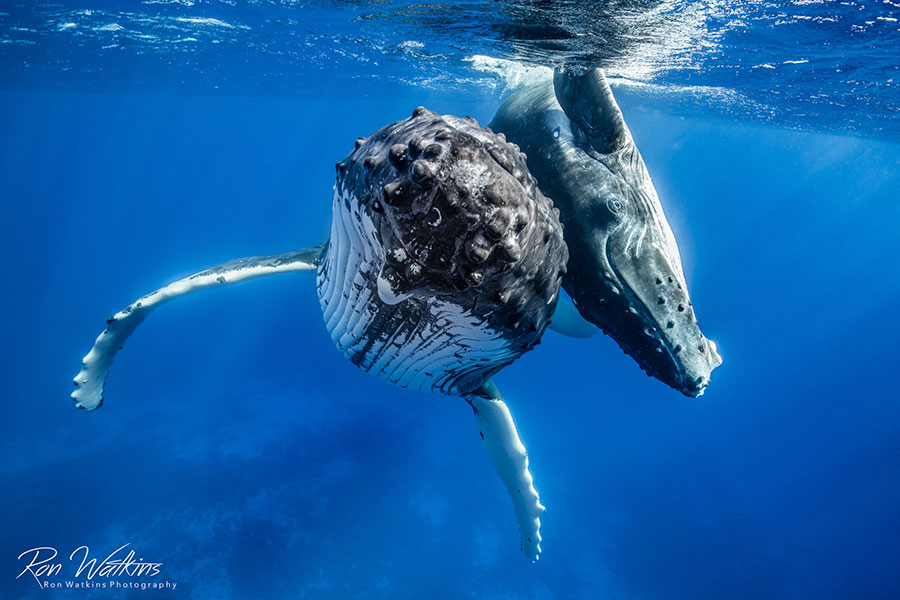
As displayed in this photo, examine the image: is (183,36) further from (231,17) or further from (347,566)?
(347,566)

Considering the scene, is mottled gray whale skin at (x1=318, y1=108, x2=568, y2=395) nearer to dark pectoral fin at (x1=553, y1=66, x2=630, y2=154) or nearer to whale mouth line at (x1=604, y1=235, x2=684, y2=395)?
whale mouth line at (x1=604, y1=235, x2=684, y2=395)

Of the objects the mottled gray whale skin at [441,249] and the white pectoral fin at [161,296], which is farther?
the white pectoral fin at [161,296]

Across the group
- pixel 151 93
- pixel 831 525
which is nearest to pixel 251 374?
pixel 151 93

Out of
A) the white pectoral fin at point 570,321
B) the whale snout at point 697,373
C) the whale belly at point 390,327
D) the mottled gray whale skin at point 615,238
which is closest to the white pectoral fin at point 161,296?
the whale belly at point 390,327

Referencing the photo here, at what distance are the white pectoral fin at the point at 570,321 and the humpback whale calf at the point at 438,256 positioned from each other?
2173 mm

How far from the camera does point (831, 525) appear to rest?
2519 centimetres

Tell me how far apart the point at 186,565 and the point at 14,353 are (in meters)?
32.8

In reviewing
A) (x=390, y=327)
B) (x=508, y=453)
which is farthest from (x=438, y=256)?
(x=508, y=453)

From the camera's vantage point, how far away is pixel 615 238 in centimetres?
392

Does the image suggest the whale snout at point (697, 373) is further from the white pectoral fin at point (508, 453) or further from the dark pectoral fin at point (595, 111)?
the dark pectoral fin at point (595, 111)
